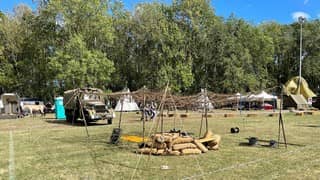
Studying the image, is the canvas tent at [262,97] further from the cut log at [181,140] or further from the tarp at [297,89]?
the cut log at [181,140]

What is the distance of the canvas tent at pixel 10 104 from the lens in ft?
111

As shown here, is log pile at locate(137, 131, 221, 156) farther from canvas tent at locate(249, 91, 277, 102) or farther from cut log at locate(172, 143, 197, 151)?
canvas tent at locate(249, 91, 277, 102)

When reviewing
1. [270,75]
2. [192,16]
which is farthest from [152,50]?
[270,75]

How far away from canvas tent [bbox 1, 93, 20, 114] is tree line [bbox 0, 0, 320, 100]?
738cm

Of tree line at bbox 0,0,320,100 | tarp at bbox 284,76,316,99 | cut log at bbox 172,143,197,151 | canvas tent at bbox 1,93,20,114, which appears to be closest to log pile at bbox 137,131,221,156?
cut log at bbox 172,143,197,151

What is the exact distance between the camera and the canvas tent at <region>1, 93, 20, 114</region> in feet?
111

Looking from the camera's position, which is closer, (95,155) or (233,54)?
(95,155)

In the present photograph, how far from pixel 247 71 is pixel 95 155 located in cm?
4528

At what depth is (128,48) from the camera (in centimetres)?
5278

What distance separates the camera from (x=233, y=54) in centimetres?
5288

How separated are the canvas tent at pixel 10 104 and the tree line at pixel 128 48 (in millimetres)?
7381

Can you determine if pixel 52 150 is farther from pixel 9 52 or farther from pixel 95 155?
pixel 9 52

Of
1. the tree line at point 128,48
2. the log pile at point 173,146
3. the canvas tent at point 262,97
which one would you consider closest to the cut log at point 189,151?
the log pile at point 173,146

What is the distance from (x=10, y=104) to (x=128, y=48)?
861 inches
